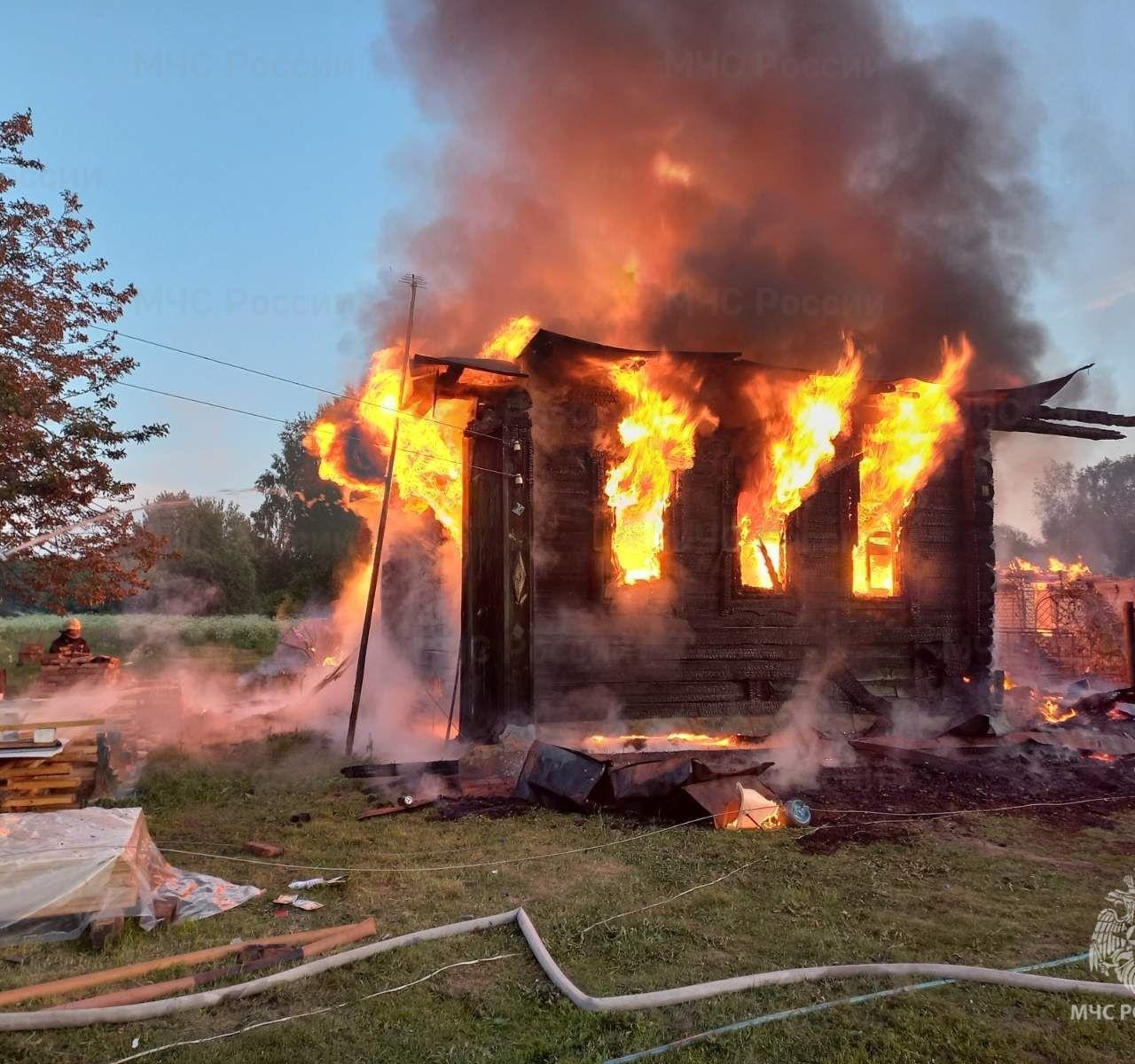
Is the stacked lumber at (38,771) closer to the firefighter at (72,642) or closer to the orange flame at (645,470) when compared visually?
the firefighter at (72,642)

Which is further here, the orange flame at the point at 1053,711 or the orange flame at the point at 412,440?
the orange flame at the point at 1053,711

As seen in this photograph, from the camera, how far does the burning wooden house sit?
1170 cm

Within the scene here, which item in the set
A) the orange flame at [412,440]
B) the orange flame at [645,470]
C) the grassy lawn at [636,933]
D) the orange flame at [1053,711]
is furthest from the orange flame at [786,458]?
the grassy lawn at [636,933]

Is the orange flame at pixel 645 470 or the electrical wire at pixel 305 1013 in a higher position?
the orange flame at pixel 645 470

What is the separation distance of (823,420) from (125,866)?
12061mm

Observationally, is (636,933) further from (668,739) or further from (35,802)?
(668,739)

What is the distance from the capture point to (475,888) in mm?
6055

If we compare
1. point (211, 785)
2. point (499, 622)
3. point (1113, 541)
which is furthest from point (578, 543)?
point (1113, 541)

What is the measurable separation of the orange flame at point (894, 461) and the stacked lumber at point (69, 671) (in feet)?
44.0

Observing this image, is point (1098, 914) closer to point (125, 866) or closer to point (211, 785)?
point (125, 866)

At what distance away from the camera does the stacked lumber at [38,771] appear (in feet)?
25.0

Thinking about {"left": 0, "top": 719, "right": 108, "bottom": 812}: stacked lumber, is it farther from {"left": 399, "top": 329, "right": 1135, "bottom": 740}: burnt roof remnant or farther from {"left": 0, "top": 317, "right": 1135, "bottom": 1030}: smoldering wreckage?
{"left": 399, "top": 329, "right": 1135, "bottom": 740}: burnt roof remnant

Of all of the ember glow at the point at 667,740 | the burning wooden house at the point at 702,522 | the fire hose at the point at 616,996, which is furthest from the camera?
the ember glow at the point at 667,740

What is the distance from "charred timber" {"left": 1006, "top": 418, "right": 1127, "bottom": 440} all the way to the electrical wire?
14.2 meters
